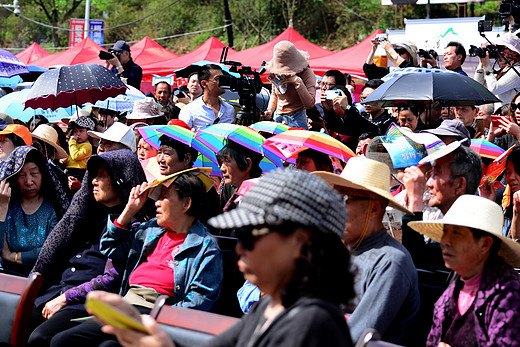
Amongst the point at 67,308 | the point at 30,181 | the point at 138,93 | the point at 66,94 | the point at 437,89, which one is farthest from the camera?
the point at 138,93

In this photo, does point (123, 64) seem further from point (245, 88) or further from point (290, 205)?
point (290, 205)

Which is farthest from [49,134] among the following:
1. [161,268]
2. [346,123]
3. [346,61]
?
[346,61]

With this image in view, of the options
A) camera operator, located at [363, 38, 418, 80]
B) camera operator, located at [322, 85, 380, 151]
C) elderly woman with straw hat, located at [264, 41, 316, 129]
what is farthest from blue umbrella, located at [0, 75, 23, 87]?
camera operator, located at [322, 85, 380, 151]

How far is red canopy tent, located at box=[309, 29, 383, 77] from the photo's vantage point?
48.9 feet

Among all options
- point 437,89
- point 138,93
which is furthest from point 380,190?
point 138,93

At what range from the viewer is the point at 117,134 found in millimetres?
6625

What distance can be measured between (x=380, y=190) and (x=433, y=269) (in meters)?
0.59

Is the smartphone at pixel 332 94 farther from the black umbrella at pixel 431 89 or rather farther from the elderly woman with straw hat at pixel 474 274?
the elderly woman with straw hat at pixel 474 274

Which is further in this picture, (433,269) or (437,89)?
(437,89)

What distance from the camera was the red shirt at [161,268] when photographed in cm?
429

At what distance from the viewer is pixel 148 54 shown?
19719 mm

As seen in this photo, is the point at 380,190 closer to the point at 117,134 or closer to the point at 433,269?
the point at 433,269

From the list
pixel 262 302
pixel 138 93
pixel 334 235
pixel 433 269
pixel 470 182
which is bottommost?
pixel 138 93

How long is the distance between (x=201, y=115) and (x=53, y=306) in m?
3.48
